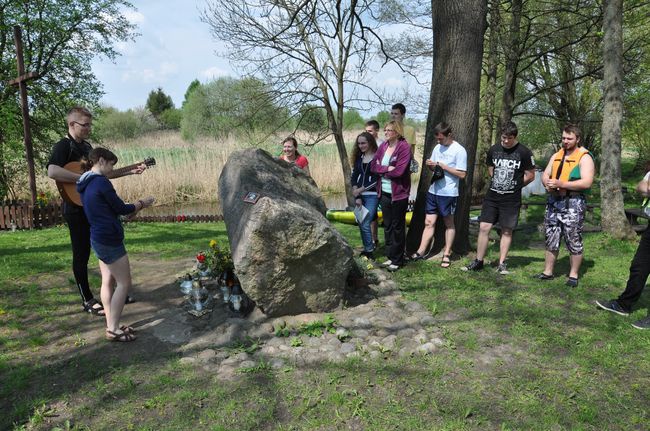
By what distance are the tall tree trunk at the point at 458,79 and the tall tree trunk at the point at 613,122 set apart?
2.86 meters

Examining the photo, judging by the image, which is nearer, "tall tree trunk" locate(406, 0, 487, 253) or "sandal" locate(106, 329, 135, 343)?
"sandal" locate(106, 329, 135, 343)

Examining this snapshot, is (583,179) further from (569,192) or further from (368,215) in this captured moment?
(368,215)

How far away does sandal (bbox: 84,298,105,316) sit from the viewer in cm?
443

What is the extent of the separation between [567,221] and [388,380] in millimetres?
3038

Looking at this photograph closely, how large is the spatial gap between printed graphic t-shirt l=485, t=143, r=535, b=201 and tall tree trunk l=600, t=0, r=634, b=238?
2.98 meters

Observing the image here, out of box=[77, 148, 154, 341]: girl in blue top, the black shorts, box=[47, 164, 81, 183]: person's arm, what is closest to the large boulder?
box=[77, 148, 154, 341]: girl in blue top

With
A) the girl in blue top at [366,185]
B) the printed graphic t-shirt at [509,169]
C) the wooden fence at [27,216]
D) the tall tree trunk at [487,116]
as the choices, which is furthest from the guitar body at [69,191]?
the tall tree trunk at [487,116]

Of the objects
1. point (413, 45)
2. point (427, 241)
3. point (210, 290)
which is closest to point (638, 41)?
point (413, 45)

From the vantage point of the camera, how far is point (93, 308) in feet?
14.6

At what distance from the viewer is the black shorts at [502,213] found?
542 centimetres

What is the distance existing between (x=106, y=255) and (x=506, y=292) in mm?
3951

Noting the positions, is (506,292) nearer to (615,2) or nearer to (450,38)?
(450,38)

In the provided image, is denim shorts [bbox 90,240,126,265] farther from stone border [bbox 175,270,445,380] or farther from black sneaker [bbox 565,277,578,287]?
black sneaker [bbox 565,277,578,287]

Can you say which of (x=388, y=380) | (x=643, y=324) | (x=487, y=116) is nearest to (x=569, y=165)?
(x=643, y=324)
